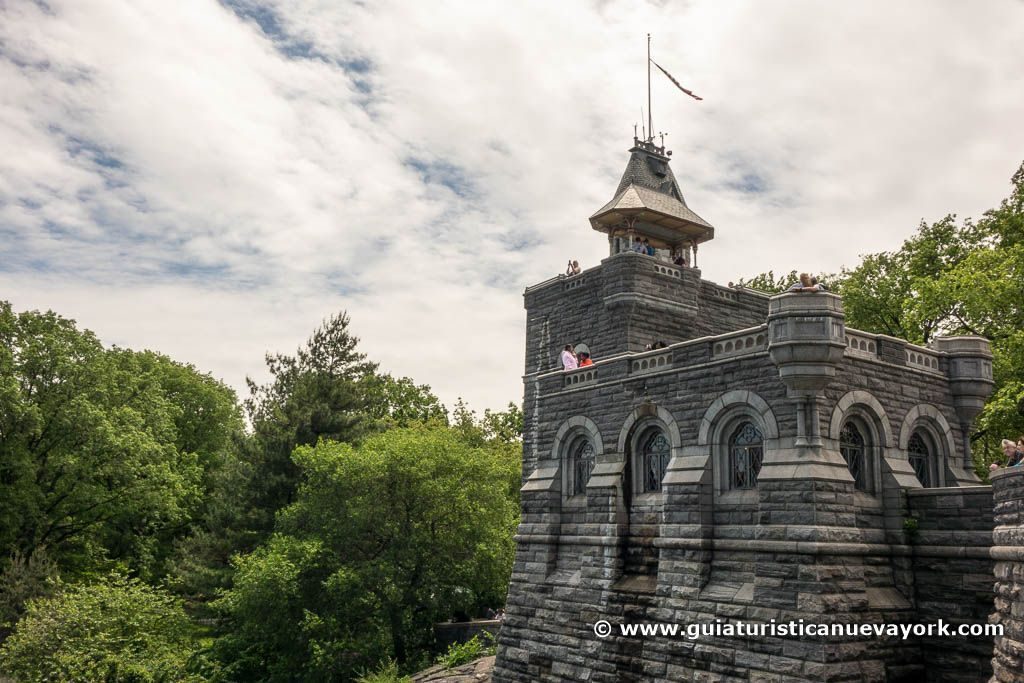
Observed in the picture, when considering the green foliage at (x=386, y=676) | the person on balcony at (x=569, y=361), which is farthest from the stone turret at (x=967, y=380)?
the green foliage at (x=386, y=676)

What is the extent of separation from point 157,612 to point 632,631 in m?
16.7

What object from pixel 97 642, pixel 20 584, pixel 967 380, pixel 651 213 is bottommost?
pixel 97 642

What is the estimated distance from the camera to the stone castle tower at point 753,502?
15.0 metres

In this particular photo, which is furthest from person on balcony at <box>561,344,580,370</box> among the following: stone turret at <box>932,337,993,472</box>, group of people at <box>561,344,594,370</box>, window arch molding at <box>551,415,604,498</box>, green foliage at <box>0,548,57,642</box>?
green foliage at <box>0,548,57,642</box>

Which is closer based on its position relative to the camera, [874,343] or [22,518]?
[874,343]

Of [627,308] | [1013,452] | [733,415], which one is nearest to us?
[1013,452]

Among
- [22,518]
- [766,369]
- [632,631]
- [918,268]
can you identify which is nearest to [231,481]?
[22,518]

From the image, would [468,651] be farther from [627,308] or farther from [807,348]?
[807,348]

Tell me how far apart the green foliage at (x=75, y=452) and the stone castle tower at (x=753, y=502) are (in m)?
20.4

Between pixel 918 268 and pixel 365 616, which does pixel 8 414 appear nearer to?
pixel 365 616

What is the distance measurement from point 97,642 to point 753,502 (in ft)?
63.8

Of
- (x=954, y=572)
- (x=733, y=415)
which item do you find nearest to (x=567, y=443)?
(x=733, y=415)

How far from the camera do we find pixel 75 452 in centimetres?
3400

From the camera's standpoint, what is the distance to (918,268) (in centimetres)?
3166
